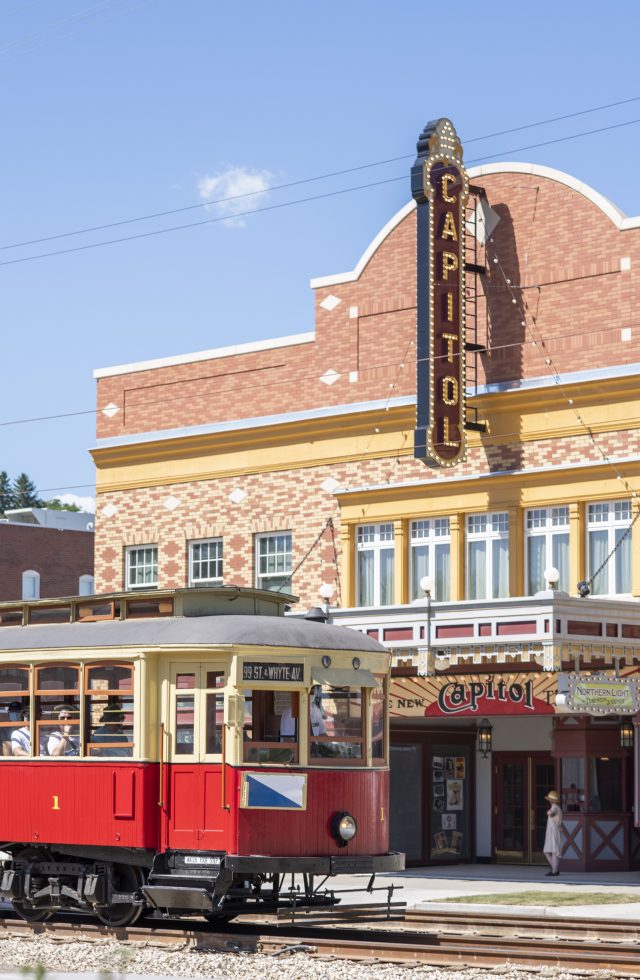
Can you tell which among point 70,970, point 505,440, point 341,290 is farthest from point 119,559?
point 70,970

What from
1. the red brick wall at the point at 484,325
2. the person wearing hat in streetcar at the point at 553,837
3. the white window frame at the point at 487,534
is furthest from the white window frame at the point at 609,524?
the person wearing hat in streetcar at the point at 553,837

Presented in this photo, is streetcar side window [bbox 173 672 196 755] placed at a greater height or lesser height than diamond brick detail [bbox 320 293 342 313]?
lesser

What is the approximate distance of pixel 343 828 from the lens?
1575 cm

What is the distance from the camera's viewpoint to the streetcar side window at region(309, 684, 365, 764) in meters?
15.9

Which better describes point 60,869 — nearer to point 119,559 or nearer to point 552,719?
point 552,719

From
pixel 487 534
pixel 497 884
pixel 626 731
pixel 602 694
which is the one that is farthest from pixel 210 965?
pixel 487 534

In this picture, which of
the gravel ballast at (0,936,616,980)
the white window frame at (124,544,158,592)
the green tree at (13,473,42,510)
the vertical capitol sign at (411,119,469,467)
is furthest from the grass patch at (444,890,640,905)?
the green tree at (13,473,42,510)

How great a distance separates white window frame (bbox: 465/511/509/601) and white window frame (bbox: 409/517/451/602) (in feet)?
1.21

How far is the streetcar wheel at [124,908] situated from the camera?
16.1 metres

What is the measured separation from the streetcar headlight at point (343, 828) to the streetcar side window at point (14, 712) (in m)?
3.22

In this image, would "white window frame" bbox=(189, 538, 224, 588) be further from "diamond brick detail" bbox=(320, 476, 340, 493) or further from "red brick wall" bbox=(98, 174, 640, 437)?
"diamond brick detail" bbox=(320, 476, 340, 493)

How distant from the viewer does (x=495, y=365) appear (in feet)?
93.9

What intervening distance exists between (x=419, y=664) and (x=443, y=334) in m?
5.64

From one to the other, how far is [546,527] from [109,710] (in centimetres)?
1281
